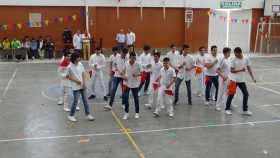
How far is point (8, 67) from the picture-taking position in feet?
66.8

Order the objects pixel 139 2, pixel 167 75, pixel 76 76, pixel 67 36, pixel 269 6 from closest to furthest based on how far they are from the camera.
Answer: pixel 76 76, pixel 167 75, pixel 67 36, pixel 139 2, pixel 269 6

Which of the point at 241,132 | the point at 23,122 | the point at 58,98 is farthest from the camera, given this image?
the point at 58,98

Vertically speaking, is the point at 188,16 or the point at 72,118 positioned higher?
the point at 188,16

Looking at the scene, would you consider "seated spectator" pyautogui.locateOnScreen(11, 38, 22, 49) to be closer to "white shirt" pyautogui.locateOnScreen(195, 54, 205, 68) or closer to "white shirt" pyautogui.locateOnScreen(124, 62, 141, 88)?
"white shirt" pyautogui.locateOnScreen(195, 54, 205, 68)

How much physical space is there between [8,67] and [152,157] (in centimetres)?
1500

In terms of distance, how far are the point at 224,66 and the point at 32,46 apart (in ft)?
50.1

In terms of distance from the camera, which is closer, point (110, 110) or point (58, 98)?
point (110, 110)

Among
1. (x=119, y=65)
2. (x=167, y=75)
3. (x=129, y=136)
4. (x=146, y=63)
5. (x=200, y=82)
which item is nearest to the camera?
(x=129, y=136)

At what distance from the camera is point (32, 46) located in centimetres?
2328

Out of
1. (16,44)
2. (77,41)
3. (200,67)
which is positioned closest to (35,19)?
(16,44)

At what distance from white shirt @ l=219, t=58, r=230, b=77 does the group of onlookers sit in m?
15.0

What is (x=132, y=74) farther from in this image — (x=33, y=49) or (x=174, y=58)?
(x=33, y=49)

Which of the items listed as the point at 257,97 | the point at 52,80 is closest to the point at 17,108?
the point at 52,80

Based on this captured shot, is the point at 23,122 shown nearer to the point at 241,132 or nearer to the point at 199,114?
the point at 199,114
